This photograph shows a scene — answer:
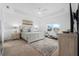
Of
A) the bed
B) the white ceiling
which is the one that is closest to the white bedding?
the bed

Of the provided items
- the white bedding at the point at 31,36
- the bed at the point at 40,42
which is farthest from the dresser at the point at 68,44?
the white bedding at the point at 31,36

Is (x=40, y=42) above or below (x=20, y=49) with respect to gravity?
above

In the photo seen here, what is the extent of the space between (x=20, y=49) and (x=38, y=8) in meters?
0.90

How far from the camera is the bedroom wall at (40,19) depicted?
6.51 feet

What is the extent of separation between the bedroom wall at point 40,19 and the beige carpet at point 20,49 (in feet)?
0.58

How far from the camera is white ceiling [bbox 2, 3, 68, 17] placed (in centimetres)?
203

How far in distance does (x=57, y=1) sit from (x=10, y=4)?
0.94m

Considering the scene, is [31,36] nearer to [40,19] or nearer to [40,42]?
[40,42]

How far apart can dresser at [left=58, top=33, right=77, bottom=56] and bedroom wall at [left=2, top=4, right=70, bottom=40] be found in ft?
0.58

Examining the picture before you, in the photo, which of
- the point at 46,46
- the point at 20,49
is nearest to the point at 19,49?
the point at 20,49

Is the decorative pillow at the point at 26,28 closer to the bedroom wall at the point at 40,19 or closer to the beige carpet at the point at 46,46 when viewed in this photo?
the bedroom wall at the point at 40,19

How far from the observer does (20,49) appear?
2.06m

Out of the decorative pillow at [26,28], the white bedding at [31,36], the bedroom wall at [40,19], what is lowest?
the white bedding at [31,36]

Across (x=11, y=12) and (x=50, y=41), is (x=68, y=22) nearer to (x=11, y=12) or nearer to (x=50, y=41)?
(x=50, y=41)
